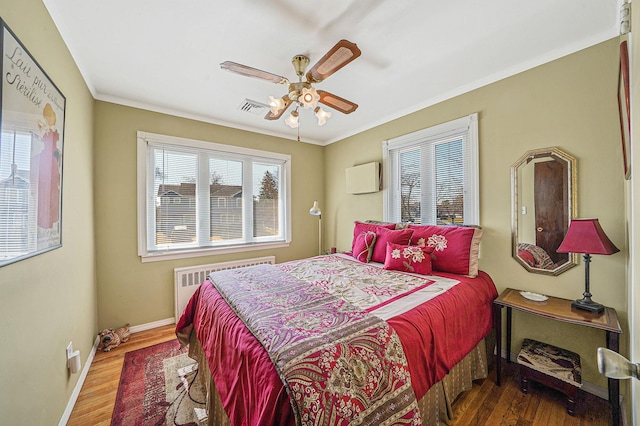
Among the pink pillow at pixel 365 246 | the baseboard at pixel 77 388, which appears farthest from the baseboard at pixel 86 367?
the pink pillow at pixel 365 246

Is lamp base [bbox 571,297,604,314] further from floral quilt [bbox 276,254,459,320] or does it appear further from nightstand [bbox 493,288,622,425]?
floral quilt [bbox 276,254,459,320]

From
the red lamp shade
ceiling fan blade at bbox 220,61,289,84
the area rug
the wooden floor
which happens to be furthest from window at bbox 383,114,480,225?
the area rug

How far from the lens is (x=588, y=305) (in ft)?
5.65

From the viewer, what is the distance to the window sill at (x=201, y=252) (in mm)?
2923

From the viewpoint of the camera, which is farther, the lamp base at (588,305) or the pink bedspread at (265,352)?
the lamp base at (588,305)

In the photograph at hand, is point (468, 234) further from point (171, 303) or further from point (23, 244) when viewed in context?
point (171, 303)

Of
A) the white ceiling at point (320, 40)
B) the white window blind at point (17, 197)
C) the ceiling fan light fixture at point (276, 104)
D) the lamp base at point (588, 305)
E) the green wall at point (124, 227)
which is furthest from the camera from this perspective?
the green wall at point (124, 227)

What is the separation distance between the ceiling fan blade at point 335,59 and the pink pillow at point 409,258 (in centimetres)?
164

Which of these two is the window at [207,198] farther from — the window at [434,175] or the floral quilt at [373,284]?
the window at [434,175]

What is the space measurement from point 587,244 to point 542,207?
530mm

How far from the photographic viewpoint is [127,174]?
9.20 ft

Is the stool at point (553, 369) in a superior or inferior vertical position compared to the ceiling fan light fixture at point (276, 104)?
inferior

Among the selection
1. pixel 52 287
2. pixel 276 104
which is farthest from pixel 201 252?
pixel 276 104

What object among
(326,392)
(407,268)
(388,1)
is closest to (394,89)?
(388,1)
